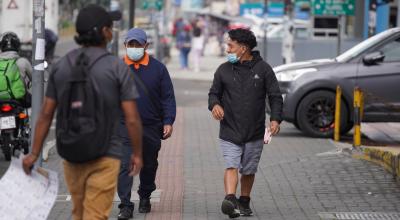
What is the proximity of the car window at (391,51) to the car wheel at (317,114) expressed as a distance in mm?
1040

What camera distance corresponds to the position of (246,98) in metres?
9.11

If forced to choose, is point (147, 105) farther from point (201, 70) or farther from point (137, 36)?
point (201, 70)

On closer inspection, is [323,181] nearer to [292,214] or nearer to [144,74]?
[292,214]

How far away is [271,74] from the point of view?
360 inches

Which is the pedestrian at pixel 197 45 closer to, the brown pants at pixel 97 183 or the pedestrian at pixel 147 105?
the pedestrian at pixel 147 105

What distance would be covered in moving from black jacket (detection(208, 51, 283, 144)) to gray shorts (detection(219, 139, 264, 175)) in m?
0.05

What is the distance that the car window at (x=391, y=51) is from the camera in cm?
1561

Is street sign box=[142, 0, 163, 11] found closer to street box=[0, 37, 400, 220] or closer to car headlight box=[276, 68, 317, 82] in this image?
car headlight box=[276, 68, 317, 82]

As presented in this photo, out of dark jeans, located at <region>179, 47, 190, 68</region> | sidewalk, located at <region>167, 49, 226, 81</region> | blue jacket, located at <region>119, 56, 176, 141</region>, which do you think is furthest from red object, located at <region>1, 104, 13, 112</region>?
dark jeans, located at <region>179, 47, 190, 68</region>

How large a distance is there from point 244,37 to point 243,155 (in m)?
1.06

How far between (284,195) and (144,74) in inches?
91.3

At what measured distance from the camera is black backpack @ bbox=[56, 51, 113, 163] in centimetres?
632

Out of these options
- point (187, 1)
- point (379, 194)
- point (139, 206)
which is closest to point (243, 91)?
point (139, 206)

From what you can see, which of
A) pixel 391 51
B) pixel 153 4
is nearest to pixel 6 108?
pixel 391 51
